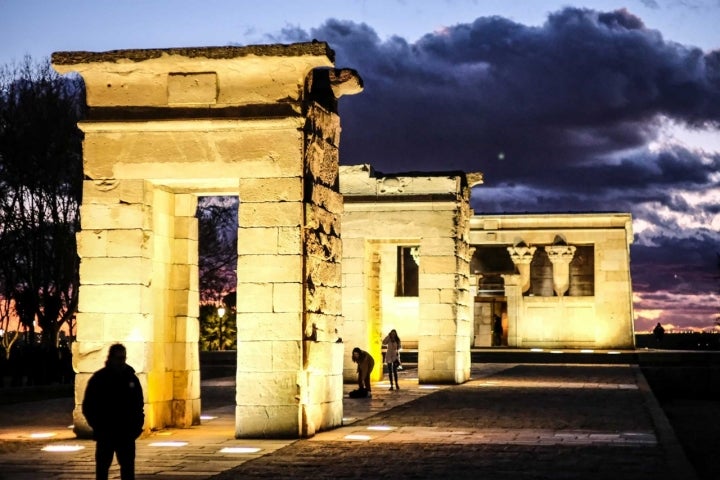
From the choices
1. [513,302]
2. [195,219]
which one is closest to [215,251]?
[513,302]

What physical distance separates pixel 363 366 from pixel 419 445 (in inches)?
333

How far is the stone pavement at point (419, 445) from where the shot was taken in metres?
11.0

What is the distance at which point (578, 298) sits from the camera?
45906 millimetres

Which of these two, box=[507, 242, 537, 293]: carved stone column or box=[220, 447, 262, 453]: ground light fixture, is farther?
box=[507, 242, 537, 293]: carved stone column

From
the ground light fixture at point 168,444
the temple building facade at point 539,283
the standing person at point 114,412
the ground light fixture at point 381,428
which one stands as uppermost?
the temple building facade at point 539,283

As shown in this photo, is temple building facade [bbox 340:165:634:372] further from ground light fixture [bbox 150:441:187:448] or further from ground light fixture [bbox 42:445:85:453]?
ground light fixture [bbox 42:445:85:453]

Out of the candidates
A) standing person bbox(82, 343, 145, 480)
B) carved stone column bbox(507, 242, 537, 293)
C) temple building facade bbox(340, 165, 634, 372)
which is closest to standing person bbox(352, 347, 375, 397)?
standing person bbox(82, 343, 145, 480)

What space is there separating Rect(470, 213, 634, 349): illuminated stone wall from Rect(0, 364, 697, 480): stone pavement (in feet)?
80.3

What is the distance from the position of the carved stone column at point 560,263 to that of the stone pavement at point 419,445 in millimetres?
24513

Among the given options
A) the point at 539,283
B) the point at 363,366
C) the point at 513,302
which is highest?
the point at 539,283

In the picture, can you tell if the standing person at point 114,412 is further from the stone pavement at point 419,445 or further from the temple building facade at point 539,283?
the temple building facade at point 539,283

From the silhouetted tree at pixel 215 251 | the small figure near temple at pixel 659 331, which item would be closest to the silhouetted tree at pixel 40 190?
the silhouetted tree at pixel 215 251

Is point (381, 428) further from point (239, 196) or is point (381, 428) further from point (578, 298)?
point (578, 298)

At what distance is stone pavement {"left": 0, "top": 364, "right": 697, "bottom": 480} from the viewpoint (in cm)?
1100
